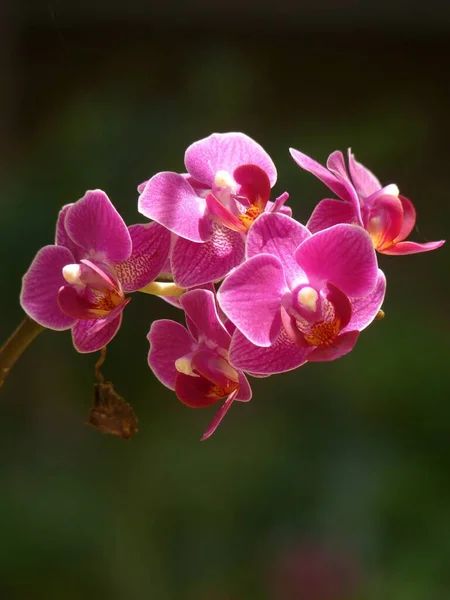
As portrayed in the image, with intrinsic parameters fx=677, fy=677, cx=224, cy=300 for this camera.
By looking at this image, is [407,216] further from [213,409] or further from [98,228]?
[213,409]

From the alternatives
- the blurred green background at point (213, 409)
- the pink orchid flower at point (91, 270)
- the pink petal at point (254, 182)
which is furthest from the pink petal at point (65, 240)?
the blurred green background at point (213, 409)

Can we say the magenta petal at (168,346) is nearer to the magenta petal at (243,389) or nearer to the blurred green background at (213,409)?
the magenta petal at (243,389)

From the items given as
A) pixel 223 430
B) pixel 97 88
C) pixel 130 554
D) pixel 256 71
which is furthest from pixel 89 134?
pixel 130 554

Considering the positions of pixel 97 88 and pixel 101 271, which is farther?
pixel 97 88

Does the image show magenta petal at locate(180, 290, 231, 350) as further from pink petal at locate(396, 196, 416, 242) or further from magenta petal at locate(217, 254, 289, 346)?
pink petal at locate(396, 196, 416, 242)

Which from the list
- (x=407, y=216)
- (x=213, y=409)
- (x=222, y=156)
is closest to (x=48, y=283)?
(x=222, y=156)

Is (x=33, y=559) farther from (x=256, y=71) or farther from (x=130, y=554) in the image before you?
(x=256, y=71)

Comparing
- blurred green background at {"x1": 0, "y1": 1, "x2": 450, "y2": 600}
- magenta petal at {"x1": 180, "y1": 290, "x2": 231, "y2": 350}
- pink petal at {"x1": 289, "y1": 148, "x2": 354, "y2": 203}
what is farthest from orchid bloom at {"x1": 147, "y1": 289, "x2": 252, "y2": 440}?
blurred green background at {"x1": 0, "y1": 1, "x2": 450, "y2": 600}
